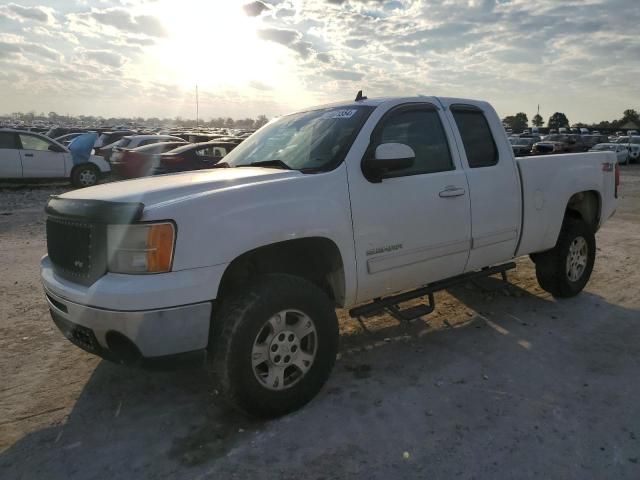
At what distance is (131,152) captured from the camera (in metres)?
14.4

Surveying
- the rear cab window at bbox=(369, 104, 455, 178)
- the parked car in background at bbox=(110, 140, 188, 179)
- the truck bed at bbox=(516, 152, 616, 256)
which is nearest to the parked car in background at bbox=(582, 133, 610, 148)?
the parked car in background at bbox=(110, 140, 188, 179)

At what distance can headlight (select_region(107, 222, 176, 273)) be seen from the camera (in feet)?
8.86

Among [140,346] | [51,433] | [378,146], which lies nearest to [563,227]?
[378,146]

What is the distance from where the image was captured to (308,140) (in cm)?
381

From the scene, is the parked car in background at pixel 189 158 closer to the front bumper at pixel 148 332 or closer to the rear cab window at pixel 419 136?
the rear cab window at pixel 419 136

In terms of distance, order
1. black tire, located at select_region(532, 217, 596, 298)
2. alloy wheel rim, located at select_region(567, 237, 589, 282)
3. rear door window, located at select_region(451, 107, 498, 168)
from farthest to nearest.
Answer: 1. alloy wheel rim, located at select_region(567, 237, 589, 282)
2. black tire, located at select_region(532, 217, 596, 298)
3. rear door window, located at select_region(451, 107, 498, 168)

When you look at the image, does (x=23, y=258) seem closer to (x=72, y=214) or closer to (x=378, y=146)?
(x=72, y=214)

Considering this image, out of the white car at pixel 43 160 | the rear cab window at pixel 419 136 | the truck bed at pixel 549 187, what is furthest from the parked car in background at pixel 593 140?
the rear cab window at pixel 419 136

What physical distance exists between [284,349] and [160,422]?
2.90ft

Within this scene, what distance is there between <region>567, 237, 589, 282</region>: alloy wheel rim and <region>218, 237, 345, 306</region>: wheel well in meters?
3.01

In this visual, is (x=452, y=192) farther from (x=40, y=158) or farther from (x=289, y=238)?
(x=40, y=158)

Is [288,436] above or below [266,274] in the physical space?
below

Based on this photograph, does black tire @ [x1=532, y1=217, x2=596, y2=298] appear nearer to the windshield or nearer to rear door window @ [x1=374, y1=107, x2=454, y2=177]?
rear door window @ [x1=374, y1=107, x2=454, y2=177]

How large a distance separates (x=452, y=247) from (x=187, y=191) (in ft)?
6.99
